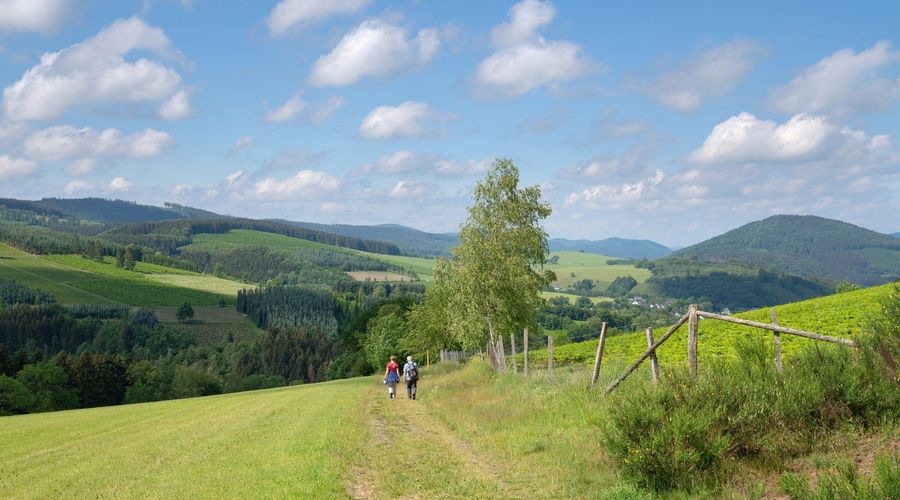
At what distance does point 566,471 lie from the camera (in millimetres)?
12500

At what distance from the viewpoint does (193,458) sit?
1686cm

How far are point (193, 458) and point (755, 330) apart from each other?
97.2 ft

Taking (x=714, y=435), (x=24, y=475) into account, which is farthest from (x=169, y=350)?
(x=714, y=435)

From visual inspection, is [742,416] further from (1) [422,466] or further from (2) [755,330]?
(2) [755,330]

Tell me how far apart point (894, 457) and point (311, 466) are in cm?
1057

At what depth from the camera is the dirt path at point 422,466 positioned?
12.0 meters

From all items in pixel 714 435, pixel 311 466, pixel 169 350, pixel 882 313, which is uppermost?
pixel 882 313

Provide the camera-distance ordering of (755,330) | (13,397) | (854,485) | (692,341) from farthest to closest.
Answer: (13,397) < (755,330) < (692,341) < (854,485)

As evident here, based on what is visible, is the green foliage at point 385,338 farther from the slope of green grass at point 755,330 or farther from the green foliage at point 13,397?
the green foliage at point 13,397

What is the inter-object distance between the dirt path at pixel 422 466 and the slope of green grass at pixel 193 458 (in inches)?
24.8

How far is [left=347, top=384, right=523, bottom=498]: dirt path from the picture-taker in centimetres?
1202

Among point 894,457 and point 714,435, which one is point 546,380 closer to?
point 714,435

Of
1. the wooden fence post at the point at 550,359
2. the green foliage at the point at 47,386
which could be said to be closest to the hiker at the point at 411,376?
the wooden fence post at the point at 550,359

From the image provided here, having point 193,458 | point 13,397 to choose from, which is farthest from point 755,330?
point 13,397
